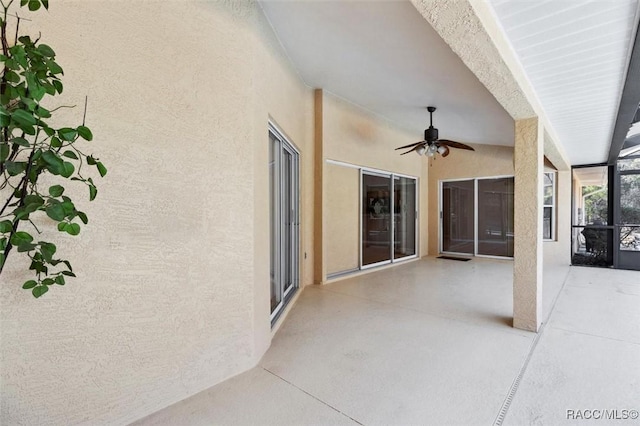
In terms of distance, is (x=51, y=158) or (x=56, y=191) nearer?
(x=51, y=158)

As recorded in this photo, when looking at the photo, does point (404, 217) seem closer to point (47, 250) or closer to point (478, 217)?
point (478, 217)

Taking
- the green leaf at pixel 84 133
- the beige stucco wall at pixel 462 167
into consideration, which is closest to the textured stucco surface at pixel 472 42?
the green leaf at pixel 84 133

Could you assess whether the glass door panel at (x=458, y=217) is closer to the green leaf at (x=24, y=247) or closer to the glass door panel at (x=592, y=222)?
the glass door panel at (x=592, y=222)

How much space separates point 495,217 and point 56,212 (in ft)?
25.5

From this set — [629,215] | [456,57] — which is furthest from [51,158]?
[629,215]

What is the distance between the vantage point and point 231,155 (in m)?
2.14

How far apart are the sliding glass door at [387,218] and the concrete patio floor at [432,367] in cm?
182

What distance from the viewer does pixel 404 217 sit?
22.4ft

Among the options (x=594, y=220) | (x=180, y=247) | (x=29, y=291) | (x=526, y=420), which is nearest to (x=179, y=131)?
(x=180, y=247)

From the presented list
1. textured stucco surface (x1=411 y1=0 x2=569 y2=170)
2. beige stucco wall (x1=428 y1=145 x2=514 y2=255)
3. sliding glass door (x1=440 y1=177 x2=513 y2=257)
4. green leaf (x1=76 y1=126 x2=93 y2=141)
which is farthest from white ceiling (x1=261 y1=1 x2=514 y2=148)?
green leaf (x1=76 y1=126 x2=93 y2=141)

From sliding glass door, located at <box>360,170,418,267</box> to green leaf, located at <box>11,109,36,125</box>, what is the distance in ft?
15.6

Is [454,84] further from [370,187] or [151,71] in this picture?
[151,71]

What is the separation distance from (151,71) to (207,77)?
349 mm

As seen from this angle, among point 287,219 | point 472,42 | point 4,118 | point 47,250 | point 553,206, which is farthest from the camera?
point 553,206
